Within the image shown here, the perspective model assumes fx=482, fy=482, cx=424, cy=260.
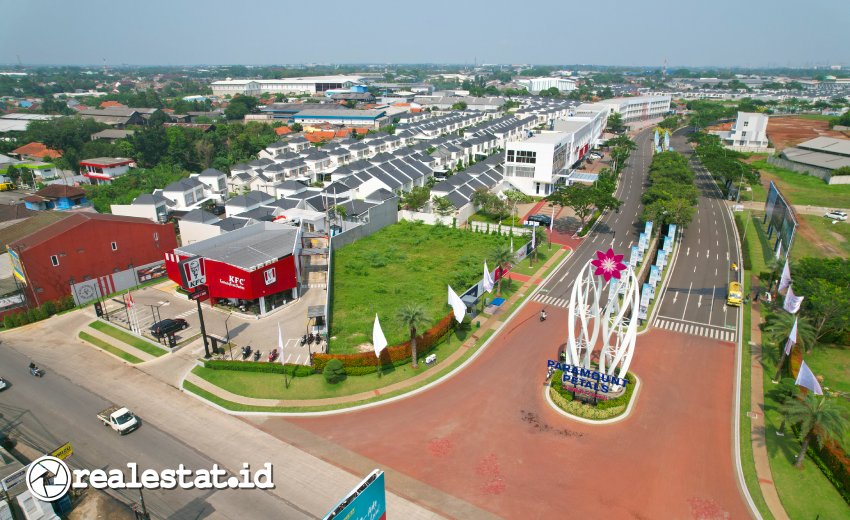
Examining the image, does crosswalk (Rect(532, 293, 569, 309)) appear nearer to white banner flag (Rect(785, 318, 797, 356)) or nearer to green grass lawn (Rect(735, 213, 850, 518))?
green grass lawn (Rect(735, 213, 850, 518))

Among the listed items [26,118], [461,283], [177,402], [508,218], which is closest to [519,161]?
[508,218]

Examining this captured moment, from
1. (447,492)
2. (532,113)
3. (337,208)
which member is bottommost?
(447,492)

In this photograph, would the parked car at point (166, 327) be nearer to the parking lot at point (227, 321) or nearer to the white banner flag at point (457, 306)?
the parking lot at point (227, 321)

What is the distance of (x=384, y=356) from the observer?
42.1m

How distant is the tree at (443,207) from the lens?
83.2m

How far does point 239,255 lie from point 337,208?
29.1 meters

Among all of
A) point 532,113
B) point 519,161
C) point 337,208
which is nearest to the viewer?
point 337,208

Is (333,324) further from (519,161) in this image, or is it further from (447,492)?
(519,161)

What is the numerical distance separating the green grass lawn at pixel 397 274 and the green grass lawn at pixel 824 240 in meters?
40.8

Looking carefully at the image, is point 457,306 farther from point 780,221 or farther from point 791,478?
point 780,221

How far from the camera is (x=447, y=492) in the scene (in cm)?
2948

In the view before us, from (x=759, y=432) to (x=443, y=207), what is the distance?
57076 millimetres

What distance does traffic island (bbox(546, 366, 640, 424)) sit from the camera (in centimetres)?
3591

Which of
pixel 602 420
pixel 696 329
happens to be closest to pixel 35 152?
pixel 602 420
